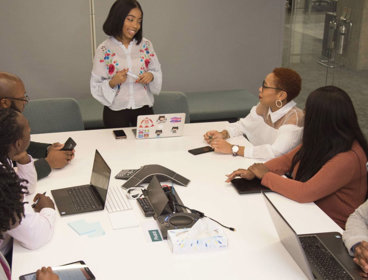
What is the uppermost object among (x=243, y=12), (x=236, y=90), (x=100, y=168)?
(x=243, y=12)

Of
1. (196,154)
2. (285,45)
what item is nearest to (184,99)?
(196,154)

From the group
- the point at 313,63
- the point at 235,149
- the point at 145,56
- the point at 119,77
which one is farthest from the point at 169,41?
the point at 235,149

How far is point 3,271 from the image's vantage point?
68.8 inches

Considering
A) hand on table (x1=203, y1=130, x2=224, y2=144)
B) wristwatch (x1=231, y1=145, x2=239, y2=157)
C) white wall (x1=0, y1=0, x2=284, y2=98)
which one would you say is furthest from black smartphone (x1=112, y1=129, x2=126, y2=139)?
white wall (x1=0, y1=0, x2=284, y2=98)

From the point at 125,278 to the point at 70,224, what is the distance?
0.51 metres

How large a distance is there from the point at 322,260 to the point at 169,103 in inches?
95.1

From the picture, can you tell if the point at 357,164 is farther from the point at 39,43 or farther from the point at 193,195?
the point at 39,43

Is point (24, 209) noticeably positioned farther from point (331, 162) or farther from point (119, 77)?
point (119, 77)

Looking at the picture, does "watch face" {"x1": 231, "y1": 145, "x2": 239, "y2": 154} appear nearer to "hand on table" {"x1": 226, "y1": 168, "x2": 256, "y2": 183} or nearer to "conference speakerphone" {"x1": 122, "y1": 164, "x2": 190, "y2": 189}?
"hand on table" {"x1": 226, "y1": 168, "x2": 256, "y2": 183}

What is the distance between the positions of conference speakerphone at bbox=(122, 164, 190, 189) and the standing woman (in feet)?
3.19

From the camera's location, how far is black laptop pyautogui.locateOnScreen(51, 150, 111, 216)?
2.39 m

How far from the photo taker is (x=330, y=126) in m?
2.57

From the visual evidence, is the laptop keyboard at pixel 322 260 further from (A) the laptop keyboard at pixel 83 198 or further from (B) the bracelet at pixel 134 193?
(A) the laptop keyboard at pixel 83 198

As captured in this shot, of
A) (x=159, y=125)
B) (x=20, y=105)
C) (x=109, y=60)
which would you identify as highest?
(x=109, y=60)
